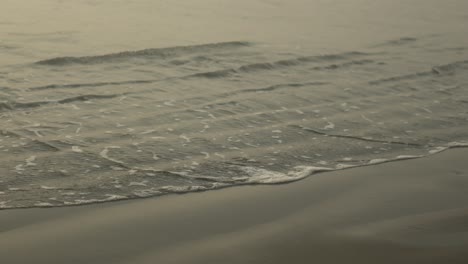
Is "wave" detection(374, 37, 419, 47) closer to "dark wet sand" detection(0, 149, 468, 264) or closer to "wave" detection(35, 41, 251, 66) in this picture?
"wave" detection(35, 41, 251, 66)

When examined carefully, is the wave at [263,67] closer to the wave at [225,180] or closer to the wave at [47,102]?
the wave at [47,102]

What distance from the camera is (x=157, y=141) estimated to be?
20.8ft

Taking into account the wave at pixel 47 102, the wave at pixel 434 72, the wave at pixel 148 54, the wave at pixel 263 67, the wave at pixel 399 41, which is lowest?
the wave at pixel 434 72

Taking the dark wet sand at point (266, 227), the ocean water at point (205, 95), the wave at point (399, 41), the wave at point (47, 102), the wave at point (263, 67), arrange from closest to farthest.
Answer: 1. the dark wet sand at point (266, 227)
2. the ocean water at point (205, 95)
3. the wave at point (47, 102)
4. the wave at point (263, 67)
5. the wave at point (399, 41)

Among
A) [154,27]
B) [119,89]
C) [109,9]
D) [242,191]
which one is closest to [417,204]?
[242,191]

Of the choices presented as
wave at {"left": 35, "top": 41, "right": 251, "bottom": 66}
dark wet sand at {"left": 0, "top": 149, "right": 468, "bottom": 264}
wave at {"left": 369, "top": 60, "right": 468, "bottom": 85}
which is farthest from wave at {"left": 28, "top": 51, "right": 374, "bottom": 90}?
dark wet sand at {"left": 0, "top": 149, "right": 468, "bottom": 264}

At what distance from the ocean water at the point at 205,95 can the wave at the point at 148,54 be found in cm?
3

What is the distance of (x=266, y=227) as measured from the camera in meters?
4.56

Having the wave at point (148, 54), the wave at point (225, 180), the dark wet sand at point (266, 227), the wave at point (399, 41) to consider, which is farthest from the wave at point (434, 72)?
the dark wet sand at point (266, 227)

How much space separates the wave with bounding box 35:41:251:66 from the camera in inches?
368

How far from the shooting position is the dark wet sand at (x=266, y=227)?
4.14 m

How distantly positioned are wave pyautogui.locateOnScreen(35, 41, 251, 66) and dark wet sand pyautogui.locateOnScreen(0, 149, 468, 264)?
470cm

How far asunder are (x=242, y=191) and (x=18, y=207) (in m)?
1.45

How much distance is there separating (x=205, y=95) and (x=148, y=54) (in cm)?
212
